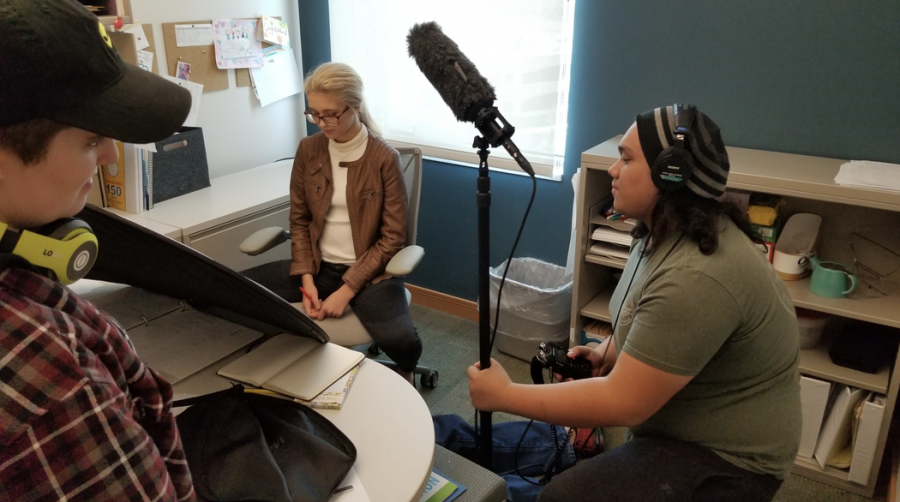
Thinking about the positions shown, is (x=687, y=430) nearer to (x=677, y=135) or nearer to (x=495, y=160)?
(x=677, y=135)

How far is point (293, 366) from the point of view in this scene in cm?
113

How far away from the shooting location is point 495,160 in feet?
8.70

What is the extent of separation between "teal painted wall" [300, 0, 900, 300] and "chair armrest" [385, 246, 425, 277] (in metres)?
0.78

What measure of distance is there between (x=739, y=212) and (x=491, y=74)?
144 cm

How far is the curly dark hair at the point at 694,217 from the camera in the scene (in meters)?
1.18

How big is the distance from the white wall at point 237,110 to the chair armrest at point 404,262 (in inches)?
48.1

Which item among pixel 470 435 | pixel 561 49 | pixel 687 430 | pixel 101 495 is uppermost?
pixel 561 49

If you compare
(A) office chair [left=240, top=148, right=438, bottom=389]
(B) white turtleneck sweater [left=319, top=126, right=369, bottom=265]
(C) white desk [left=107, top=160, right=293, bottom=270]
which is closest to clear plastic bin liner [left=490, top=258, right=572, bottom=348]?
(A) office chair [left=240, top=148, right=438, bottom=389]

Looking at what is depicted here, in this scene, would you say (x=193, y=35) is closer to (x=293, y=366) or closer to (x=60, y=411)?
(x=293, y=366)

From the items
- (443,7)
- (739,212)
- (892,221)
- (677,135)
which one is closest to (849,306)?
(892,221)

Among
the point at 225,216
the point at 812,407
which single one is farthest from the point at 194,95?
the point at 812,407

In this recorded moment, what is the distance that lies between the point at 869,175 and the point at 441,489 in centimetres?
151

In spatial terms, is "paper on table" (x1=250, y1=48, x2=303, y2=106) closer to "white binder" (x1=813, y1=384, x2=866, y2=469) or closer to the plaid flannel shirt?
the plaid flannel shirt

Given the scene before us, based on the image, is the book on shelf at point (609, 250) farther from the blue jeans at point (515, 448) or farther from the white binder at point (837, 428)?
the white binder at point (837, 428)
